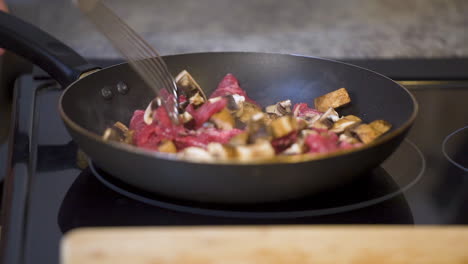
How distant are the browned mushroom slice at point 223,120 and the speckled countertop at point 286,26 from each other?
1.83 m

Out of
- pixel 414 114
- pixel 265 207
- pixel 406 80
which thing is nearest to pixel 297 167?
pixel 265 207

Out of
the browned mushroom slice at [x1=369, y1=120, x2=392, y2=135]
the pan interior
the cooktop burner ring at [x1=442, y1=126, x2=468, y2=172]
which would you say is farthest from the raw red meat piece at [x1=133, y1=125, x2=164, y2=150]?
the cooktop burner ring at [x1=442, y1=126, x2=468, y2=172]

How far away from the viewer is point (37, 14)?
294 centimetres

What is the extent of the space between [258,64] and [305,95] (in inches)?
4.8

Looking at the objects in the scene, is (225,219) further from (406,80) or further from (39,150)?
(406,80)

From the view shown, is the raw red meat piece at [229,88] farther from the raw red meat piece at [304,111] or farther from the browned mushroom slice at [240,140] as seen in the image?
→ the browned mushroom slice at [240,140]

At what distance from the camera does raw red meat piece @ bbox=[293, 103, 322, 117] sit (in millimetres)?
1054

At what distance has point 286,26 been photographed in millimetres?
3047

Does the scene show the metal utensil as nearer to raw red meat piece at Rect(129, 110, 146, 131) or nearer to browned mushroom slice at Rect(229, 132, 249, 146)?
raw red meat piece at Rect(129, 110, 146, 131)

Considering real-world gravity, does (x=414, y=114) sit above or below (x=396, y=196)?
above

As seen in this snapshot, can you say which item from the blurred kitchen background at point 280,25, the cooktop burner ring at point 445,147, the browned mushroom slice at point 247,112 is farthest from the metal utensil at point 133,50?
the blurred kitchen background at point 280,25

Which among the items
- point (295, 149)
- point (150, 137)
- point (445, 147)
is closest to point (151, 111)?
point (150, 137)

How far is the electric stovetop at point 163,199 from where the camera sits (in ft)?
2.61

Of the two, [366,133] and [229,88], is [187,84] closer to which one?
[229,88]
